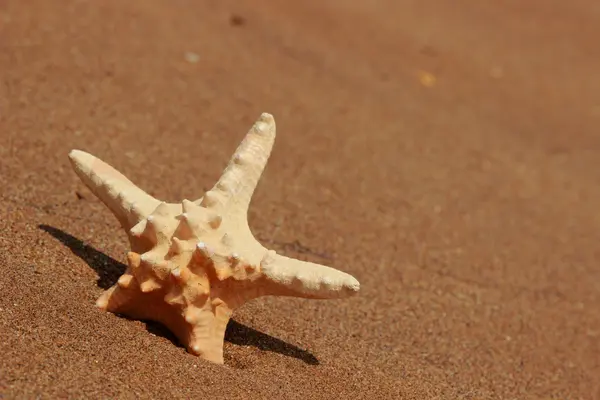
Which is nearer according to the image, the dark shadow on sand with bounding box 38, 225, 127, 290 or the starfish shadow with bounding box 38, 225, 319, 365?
the starfish shadow with bounding box 38, 225, 319, 365

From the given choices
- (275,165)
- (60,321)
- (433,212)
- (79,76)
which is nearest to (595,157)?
(433,212)

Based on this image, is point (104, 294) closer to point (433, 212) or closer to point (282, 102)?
point (433, 212)

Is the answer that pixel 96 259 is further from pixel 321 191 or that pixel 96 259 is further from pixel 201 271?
pixel 321 191

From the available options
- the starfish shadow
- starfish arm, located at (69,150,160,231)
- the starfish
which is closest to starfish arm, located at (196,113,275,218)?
the starfish

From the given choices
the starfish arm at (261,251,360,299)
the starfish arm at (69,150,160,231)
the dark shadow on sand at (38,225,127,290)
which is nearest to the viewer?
the starfish arm at (261,251,360,299)

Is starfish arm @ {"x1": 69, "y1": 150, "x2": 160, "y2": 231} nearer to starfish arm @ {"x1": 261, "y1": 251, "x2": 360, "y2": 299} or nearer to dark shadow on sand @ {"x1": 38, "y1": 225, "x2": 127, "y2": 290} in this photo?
dark shadow on sand @ {"x1": 38, "y1": 225, "x2": 127, "y2": 290}

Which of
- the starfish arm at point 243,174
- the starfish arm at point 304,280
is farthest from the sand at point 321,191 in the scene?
the starfish arm at point 243,174

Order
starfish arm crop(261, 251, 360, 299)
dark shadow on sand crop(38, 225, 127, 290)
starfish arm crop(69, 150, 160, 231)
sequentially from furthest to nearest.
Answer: dark shadow on sand crop(38, 225, 127, 290) → starfish arm crop(69, 150, 160, 231) → starfish arm crop(261, 251, 360, 299)
